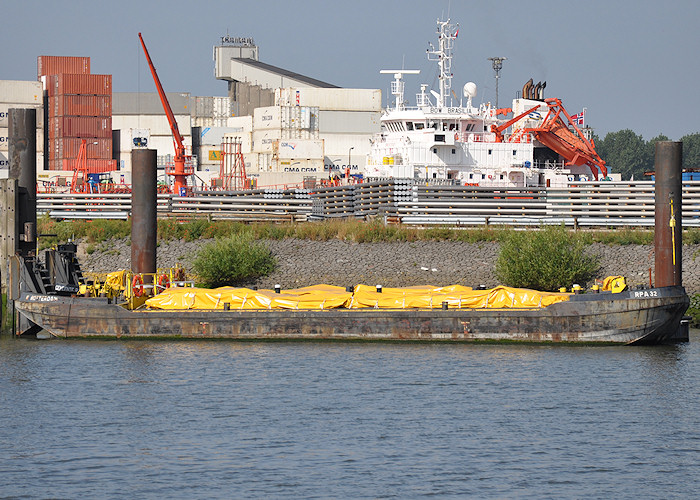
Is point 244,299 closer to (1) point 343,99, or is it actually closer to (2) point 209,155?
(1) point 343,99

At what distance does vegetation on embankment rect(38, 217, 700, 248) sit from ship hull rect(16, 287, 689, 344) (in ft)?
40.4

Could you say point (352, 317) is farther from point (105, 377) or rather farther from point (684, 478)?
point (684, 478)

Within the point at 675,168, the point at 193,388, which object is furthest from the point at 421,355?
the point at 675,168

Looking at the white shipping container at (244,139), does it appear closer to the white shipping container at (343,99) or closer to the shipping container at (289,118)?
the shipping container at (289,118)

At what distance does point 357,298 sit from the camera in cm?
3653

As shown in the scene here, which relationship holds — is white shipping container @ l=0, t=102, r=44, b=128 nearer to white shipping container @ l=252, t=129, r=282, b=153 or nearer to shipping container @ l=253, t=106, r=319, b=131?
white shipping container @ l=252, t=129, r=282, b=153

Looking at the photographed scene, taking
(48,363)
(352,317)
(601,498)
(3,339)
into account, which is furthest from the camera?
(3,339)

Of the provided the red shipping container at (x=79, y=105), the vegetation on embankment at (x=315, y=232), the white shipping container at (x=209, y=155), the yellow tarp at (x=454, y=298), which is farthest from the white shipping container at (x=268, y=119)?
the yellow tarp at (x=454, y=298)

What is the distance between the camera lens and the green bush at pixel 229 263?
45656 mm

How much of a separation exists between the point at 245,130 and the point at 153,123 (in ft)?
47.4

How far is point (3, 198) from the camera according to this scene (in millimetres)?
39094

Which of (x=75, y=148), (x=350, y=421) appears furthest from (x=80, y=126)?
(x=350, y=421)

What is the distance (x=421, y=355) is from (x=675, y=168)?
427 inches

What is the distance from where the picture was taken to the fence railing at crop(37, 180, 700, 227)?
52.3 meters
